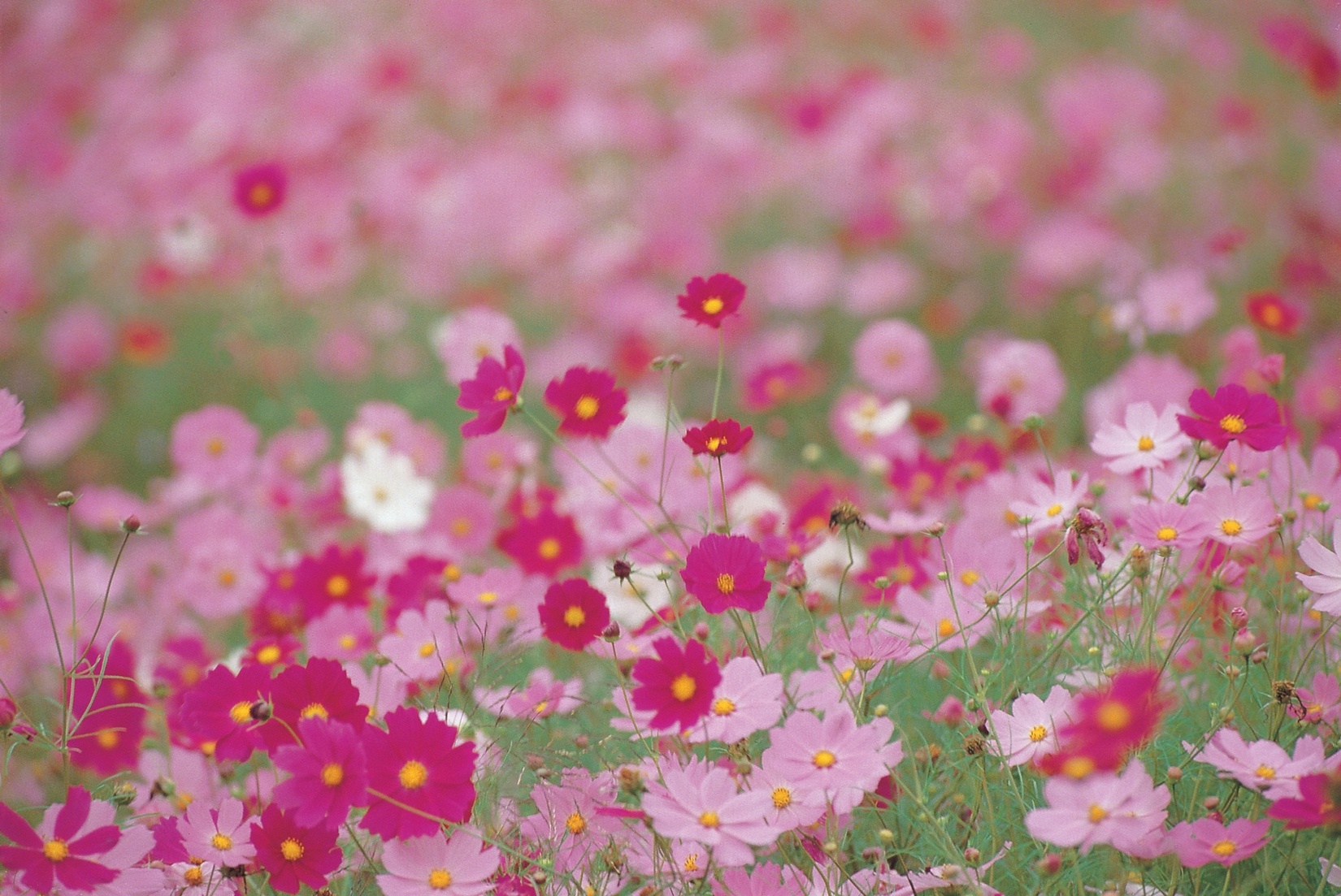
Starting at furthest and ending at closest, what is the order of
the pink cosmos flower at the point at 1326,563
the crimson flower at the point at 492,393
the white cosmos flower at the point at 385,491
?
the white cosmos flower at the point at 385,491 < the crimson flower at the point at 492,393 < the pink cosmos flower at the point at 1326,563

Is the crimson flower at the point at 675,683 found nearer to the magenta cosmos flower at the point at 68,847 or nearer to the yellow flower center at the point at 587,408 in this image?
the yellow flower center at the point at 587,408

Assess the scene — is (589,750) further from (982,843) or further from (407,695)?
(982,843)

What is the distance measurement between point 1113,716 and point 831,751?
329mm

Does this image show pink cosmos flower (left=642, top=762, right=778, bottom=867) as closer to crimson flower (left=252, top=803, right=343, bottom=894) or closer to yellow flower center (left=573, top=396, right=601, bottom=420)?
crimson flower (left=252, top=803, right=343, bottom=894)

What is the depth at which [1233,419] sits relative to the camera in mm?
988

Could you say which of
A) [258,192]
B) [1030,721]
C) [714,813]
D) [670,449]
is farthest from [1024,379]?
[258,192]

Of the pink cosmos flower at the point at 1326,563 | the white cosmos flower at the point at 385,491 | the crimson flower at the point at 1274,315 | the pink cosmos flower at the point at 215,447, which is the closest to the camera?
the pink cosmos flower at the point at 1326,563

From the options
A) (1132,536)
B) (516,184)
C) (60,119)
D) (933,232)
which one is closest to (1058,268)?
(933,232)

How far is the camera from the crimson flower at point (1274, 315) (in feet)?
4.90

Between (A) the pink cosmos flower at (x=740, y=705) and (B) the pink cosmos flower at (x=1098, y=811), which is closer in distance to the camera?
(B) the pink cosmos flower at (x=1098, y=811)

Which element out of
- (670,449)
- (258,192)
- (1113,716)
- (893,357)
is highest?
(1113,716)

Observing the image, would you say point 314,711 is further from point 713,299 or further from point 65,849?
point 713,299

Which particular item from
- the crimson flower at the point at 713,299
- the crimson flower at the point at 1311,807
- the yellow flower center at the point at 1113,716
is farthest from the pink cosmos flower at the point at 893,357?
the yellow flower center at the point at 1113,716

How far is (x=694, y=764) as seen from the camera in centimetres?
89
